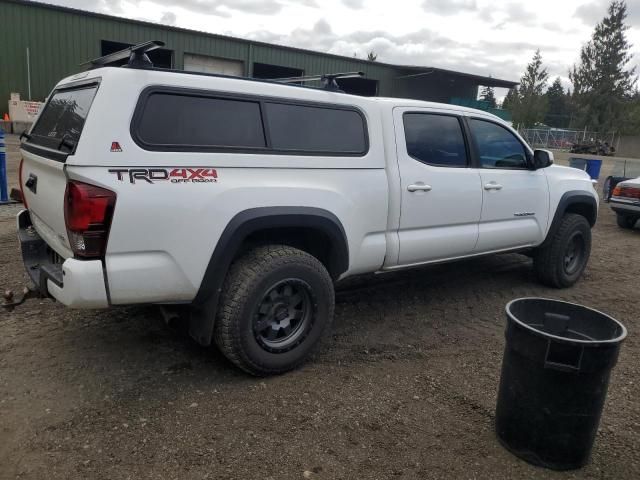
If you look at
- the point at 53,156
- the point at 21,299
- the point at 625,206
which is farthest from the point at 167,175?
the point at 625,206

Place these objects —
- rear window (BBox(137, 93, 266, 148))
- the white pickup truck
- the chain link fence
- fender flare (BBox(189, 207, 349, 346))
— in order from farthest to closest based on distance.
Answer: the chain link fence → fender flare (BBox(189, 207, 349, 346)) → rear window (BBox(137, 93, 266, 148)) → the white pickup truck

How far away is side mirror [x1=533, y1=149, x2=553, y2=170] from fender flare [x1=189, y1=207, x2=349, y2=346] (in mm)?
2709

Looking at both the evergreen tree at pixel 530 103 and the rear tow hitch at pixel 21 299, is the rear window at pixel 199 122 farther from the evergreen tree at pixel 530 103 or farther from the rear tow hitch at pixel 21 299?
the evergreen tree at pixel 530 103

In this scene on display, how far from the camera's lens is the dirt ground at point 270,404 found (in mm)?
2662

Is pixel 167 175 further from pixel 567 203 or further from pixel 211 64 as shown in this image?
pixel 211 64

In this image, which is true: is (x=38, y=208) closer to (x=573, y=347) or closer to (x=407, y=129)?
(x=407, y=129)

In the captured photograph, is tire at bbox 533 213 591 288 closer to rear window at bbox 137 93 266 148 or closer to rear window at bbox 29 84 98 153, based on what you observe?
rear window at bbox 137 93 266 148

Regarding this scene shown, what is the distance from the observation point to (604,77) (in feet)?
178

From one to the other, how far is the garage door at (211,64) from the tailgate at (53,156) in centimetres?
1829

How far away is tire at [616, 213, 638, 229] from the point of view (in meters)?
9.93

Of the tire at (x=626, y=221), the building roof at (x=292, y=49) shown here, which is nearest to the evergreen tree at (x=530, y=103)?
the building roof at (x=292, y=49)

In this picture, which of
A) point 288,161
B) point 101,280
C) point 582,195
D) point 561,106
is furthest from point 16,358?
point 561,106

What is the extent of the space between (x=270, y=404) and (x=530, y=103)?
153 feet

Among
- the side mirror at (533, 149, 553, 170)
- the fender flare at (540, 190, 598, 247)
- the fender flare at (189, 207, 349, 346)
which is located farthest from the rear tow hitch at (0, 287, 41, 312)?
the fender flare at (540, 190, 598, 247)
